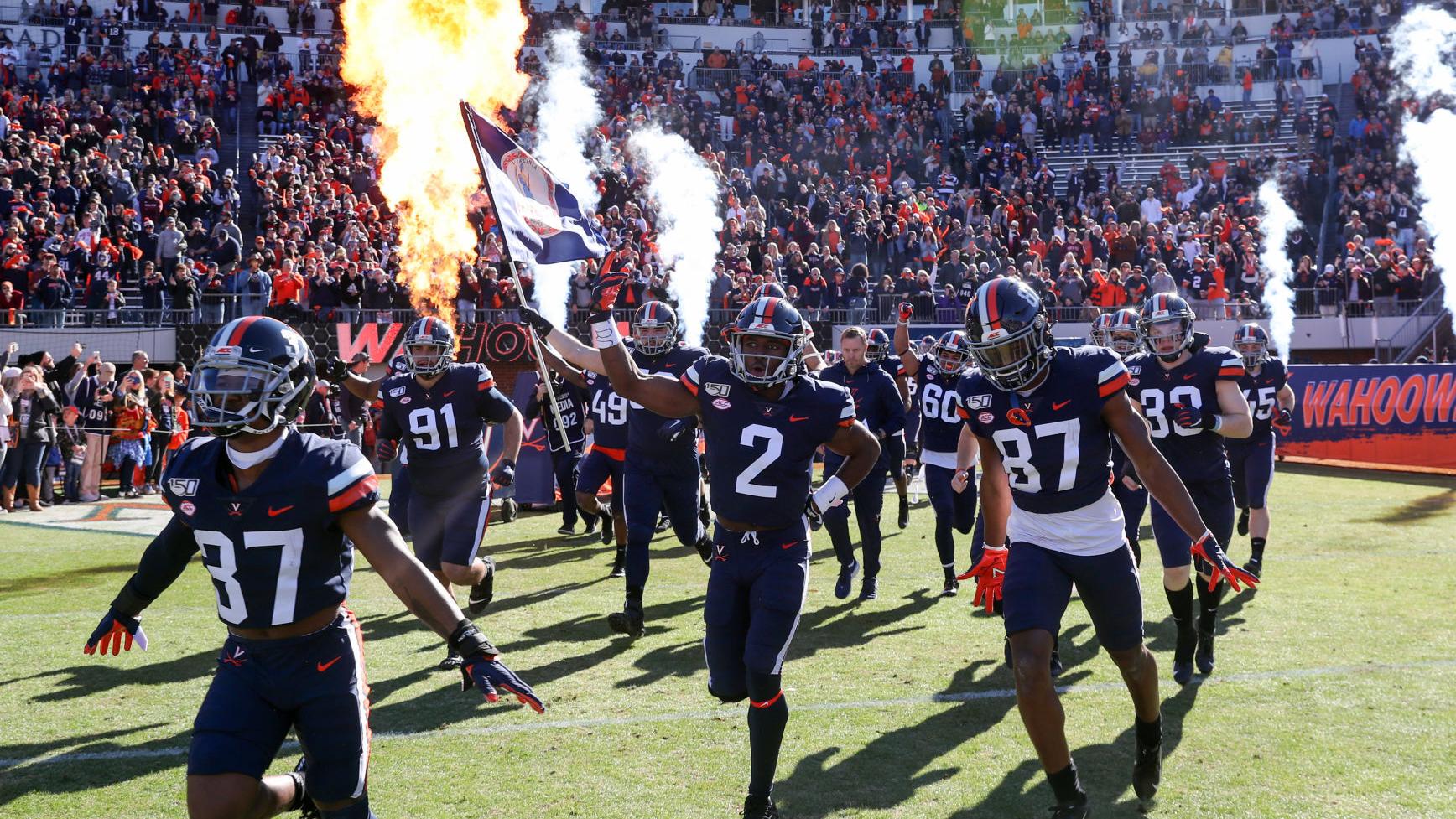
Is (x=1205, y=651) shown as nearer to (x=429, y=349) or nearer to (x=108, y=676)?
(x=429, y=349)

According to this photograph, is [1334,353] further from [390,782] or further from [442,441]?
[390,782]

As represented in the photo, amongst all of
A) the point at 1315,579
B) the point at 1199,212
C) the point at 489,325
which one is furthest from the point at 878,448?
the point at 1199,212

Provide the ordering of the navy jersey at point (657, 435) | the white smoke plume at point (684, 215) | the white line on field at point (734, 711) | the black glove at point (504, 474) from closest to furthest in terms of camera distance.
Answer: the white line on field at point (734, 711) → the black glove at point (504, 474) → the navy jersey at point (657, 435) → the white smoke plume at point (684, 215)

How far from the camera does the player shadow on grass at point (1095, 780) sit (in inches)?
204

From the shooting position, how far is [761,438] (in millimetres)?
5609

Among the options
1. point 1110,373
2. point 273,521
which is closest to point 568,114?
point 1110,373

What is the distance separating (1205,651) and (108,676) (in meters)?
6.17

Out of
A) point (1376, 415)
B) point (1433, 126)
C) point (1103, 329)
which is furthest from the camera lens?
point (1433, 126)

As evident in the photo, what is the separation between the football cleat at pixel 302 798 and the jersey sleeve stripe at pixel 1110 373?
3.23 metres

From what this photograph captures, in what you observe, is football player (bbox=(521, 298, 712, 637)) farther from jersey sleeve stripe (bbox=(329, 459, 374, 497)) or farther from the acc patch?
the acc patch

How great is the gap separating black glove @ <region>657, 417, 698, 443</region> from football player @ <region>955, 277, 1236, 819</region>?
11.8 feet

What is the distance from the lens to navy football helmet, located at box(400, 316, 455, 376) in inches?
316

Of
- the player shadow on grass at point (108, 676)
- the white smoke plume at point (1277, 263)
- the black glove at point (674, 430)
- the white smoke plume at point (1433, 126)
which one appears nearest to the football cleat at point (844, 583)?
the black glove at point (674, 430)

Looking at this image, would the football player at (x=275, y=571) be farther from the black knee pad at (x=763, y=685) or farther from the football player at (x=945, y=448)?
the football player at (x=945, y=448)
